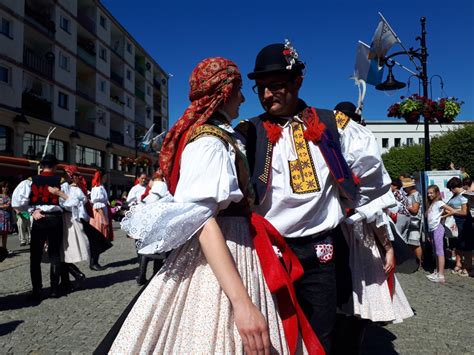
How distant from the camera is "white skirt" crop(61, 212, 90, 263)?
21.1 ft

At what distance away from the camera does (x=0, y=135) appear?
2084cm

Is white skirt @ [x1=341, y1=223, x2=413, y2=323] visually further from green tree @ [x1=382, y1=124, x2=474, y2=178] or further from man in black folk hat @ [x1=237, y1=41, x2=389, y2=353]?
green tree @ [x1=382, y1=124, x2=474, y2=178]

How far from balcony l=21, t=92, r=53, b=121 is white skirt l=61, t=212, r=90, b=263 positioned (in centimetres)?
1881

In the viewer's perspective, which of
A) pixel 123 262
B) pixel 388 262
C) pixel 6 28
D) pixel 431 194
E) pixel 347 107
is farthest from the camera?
pixel 6 28

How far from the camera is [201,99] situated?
1741 millimetres

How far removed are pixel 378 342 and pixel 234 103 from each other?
130 inches

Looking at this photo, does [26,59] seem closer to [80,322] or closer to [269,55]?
[80,322]

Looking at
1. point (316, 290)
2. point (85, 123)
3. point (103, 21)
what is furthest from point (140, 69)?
point (316, 290)

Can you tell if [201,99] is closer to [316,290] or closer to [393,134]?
[316,290]

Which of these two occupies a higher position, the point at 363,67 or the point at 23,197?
the point at 363,67

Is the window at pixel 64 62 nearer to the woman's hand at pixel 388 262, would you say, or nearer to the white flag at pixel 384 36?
the white flag at pixel 384 36

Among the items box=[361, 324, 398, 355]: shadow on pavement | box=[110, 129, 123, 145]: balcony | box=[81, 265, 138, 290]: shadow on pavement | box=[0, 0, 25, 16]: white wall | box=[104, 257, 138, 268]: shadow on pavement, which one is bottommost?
box=[104, 257, 138, 268]: shadow on pavement

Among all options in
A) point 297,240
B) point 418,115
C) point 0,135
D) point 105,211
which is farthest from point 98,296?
point 0,135

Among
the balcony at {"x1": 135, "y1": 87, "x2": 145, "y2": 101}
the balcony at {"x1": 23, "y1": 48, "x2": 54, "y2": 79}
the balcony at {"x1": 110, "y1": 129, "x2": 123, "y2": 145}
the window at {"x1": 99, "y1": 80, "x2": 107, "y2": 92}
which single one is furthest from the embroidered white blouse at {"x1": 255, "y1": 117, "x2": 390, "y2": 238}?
the balcony at {"x1": 135, "y1": 87, "x2": 145, "y2": 101}
